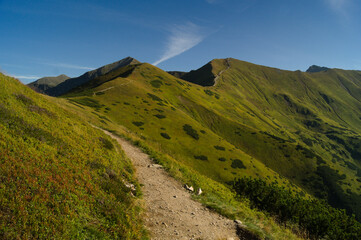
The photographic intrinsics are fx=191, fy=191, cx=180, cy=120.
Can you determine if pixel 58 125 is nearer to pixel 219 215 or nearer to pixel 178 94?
pixel 219 215

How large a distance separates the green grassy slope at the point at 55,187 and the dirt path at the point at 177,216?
105cm

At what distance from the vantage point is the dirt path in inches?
404

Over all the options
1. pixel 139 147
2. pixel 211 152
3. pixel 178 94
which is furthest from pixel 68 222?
pixel 178 94

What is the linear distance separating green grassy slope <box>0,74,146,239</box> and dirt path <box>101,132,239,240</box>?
1.05 meters

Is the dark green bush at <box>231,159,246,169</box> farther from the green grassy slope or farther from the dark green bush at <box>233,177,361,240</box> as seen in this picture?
the green grassy slope

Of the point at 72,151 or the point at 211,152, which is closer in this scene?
the point at 72,151

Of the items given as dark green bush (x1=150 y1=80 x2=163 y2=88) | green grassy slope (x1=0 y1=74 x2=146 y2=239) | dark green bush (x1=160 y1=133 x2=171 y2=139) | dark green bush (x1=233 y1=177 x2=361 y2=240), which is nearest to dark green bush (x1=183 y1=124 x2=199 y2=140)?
dark green bush (x1=160 y1=133 x2=171 y2=139)

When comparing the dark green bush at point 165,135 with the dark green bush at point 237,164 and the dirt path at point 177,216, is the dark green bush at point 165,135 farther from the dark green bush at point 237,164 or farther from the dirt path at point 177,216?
the dirt path at point 177,216

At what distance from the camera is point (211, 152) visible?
3538 inches

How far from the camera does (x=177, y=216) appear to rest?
11680 millimetres

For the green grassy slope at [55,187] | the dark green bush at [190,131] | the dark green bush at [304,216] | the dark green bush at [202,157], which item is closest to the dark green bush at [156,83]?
the dark green bush at [190,131]

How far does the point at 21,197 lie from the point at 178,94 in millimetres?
151395

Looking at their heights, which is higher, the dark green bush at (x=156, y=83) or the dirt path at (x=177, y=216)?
the dark green bush at (x=156, y=83)

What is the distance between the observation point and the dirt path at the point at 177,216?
404 inches
